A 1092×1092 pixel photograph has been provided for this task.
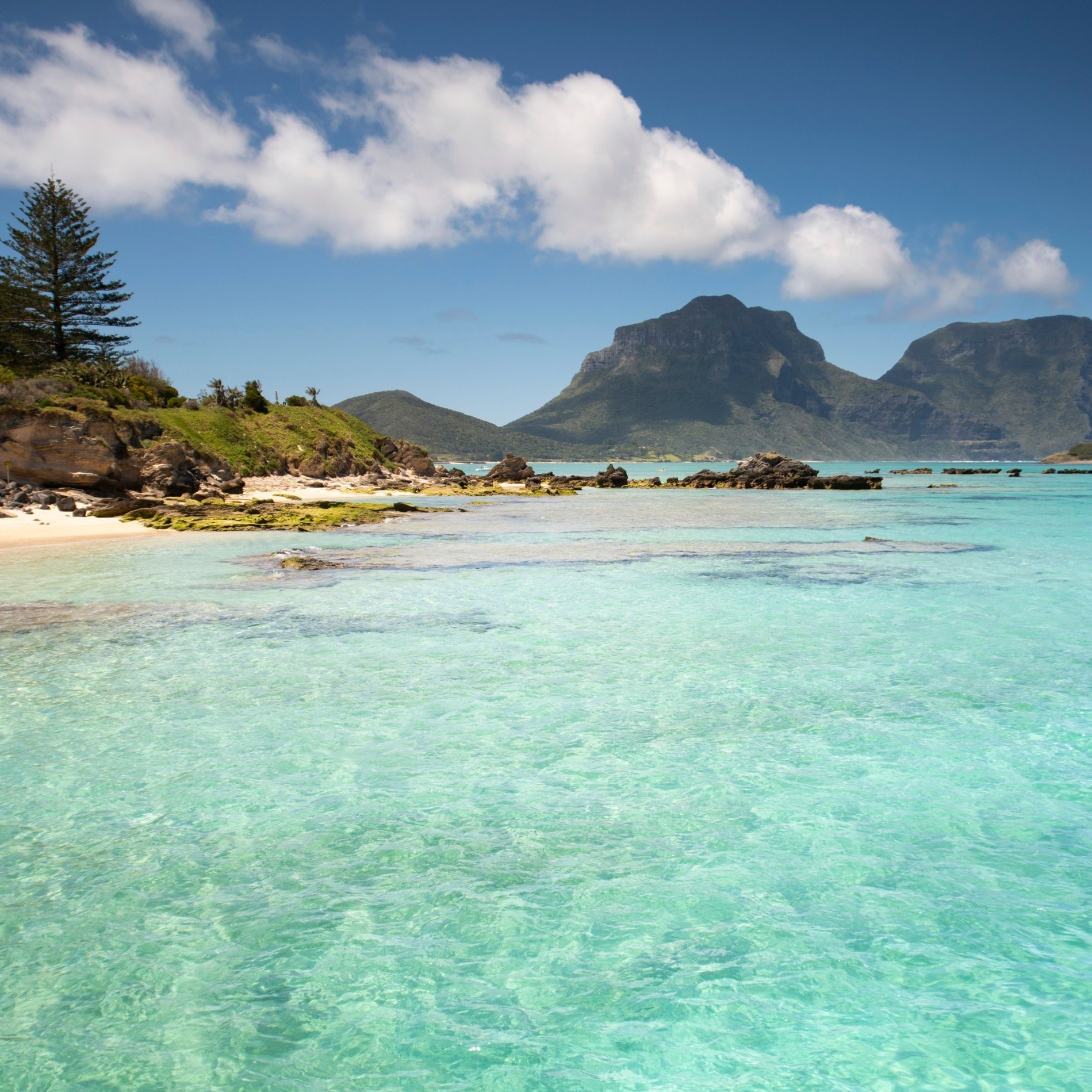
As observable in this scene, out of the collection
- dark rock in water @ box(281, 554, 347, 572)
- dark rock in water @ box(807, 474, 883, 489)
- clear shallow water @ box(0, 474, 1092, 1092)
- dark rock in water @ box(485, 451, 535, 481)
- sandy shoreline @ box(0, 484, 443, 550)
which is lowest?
clear shallow water @ box(0, 474, 1092, 1092)

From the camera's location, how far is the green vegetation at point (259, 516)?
109 ft

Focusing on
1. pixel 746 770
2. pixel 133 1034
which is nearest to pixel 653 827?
pixel 746 770

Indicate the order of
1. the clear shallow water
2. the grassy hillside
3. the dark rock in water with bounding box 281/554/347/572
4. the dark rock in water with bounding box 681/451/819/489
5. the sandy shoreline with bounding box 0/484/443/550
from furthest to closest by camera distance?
the dark rock in water with bounding box 681/451/819/489, the grassy hillside, the sandy shoreline with bounding box 0/484/443/550, the dark rock in water with bounding box 281/554/347/572, the clear shallow water

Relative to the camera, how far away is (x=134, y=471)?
140ft

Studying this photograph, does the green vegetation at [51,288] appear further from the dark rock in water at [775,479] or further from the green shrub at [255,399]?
the dark rock in water at [775,479]

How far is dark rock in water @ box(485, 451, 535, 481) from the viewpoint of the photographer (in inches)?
3337

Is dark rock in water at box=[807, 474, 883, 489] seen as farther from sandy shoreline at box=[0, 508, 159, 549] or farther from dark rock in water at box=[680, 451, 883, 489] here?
sandy shoreline at box=[0, 508, 159, 549]

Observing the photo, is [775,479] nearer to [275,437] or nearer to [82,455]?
[275,437]

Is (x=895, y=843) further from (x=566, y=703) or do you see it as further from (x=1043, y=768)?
(x=566, y=703)

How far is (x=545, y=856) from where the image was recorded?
581cm

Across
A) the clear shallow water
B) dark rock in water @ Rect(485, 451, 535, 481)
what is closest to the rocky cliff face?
the clear shallow water

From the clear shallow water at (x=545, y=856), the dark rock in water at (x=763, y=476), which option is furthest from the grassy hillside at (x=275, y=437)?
the clear shallow water at (x=545, y=856)

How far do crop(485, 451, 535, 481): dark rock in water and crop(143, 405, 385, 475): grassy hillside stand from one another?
12.8 m

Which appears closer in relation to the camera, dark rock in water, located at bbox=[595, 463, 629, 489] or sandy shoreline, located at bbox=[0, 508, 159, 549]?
sandy shoreline, located at bbox=[0, 508, 159, 549]
